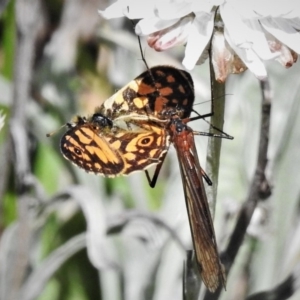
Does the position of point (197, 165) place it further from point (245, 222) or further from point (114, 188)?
point (114, 188)

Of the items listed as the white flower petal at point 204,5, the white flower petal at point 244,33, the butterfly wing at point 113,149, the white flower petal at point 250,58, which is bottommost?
the butterfly wing at point 113,149

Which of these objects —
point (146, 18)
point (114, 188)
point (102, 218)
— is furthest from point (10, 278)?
point (146, 18)

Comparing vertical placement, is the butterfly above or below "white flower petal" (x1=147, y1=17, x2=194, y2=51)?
below

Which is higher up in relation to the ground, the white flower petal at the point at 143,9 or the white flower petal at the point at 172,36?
the white flower petal at the point at 143,9

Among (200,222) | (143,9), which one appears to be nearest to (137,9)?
(143,9)

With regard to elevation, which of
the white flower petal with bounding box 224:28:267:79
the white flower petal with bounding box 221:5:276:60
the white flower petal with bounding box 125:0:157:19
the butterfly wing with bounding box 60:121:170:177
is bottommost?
the butterfly wing with bounding box 60:121:170:177

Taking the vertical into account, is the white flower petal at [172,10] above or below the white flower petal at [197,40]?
above

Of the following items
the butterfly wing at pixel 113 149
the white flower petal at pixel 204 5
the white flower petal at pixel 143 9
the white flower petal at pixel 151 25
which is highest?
the white flower petal at pixel 143 9
